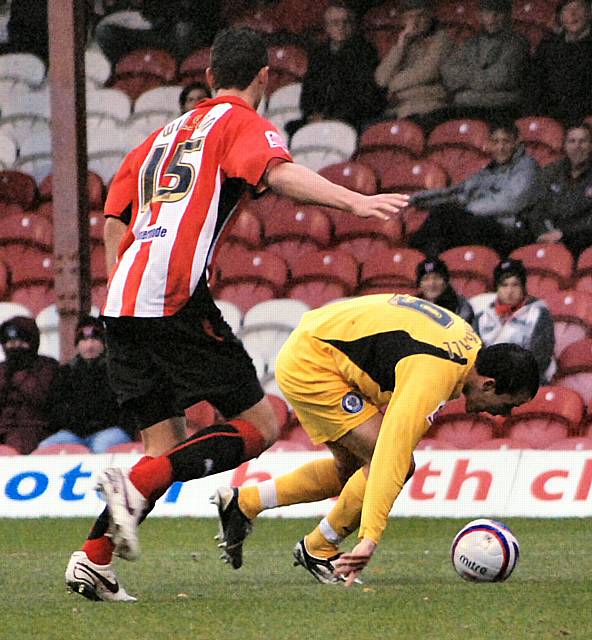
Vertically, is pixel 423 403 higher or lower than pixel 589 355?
higher

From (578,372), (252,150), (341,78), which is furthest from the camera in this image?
(341,78)

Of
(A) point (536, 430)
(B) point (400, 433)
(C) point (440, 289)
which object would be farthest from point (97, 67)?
(B) point (400, 433)

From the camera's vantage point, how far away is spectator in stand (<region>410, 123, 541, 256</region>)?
473 inches

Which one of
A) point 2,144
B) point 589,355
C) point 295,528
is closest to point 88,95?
point 2,144

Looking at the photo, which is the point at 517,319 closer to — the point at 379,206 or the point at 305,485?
the point at 305,485

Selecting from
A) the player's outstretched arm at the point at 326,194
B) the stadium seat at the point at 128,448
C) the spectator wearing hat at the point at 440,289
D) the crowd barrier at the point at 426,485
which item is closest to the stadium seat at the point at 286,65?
the spectator wearing hat at the point at 440,289

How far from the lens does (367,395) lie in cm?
580

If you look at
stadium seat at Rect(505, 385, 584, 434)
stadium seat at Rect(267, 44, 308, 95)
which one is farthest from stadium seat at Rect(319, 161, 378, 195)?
stadium seat at Rect(505, 385, 584, 434)

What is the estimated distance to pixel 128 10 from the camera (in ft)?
49.3

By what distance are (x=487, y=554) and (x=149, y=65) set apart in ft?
32.8

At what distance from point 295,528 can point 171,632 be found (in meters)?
4.40

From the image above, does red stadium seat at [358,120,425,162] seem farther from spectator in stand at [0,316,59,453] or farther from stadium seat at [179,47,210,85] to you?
spectator in stand at [0,316,59,453]

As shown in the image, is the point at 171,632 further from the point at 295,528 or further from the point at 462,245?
the point at 462,245

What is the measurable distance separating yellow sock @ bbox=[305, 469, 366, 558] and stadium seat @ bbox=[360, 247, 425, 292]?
624 cm
